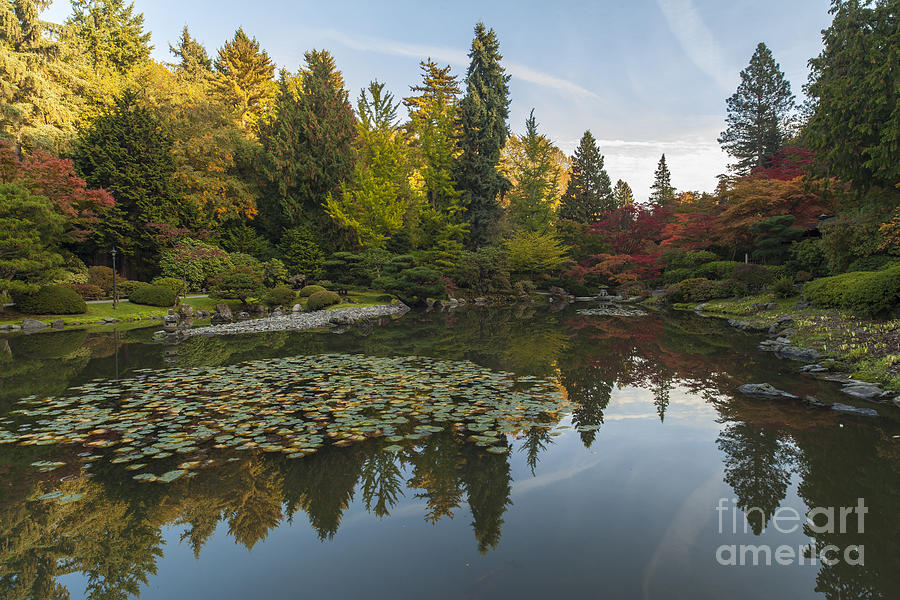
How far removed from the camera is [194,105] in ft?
85.0

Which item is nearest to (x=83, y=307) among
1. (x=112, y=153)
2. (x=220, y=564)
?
(x=112, y=153)

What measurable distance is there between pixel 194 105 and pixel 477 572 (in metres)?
31.1

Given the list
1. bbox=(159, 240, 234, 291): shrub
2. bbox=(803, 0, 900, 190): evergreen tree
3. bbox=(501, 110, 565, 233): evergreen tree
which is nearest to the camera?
bbox=(803, 0, 900, 190): evergreen tree

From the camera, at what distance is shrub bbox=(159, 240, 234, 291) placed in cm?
2075

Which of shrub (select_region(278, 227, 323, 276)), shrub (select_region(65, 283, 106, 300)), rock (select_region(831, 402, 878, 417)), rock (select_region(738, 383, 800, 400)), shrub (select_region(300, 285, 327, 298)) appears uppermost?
shrub (select_region(278, 227, 323, 276))

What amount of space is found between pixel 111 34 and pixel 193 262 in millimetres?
23350

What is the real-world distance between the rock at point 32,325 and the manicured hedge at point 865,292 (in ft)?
75.9

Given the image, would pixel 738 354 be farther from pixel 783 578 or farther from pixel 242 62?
pixel 242 62

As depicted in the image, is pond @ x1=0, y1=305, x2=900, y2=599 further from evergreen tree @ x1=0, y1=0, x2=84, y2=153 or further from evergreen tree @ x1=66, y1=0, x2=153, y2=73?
evergreen tree @ x1=66, y1=0, x2=153, y2=73

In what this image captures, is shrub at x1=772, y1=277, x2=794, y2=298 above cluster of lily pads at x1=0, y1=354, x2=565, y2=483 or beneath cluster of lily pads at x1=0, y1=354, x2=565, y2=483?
above

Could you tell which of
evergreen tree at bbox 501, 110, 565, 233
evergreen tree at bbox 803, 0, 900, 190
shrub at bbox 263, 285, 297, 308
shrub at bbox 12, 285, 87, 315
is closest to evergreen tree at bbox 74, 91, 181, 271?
shrub at bbox 12, 285, 87, 315

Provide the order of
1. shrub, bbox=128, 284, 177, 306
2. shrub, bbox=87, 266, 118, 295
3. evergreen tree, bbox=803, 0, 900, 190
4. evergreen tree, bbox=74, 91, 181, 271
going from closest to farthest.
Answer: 1. evergreen tree, bbox=803, 0, 900, 190
2. shrub, bbox=128, 284, 177, 306
3. shrub, bbox=87, 266, 118, 295
4. evergreen tree, bbox=74, 91, 181, 271

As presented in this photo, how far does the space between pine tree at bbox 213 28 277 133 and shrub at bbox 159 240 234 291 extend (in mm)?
17547

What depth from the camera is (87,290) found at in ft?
58.7
